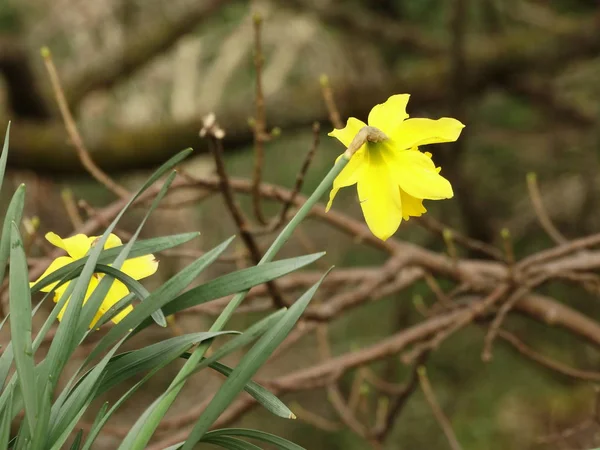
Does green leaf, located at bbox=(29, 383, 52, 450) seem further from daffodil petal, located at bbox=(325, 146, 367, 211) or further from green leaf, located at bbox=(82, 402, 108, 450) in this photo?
daffodil petal, located at bbox=(325, 146, 367, 211)

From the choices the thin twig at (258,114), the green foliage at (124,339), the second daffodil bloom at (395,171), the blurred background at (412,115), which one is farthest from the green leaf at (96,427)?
the blurred background at (412,115)

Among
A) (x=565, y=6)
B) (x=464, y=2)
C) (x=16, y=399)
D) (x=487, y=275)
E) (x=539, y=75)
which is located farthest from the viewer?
(x=565, y=6)

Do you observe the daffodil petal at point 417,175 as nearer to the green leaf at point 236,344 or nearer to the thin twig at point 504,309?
the green leaf at point 236,344

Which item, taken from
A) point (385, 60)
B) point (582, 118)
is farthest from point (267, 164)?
point (582, 118)

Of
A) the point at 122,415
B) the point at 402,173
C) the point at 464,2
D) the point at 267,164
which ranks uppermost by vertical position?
the point at 402,173

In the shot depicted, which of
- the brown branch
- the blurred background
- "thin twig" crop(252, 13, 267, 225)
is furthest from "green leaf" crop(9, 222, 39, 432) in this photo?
the brown branch

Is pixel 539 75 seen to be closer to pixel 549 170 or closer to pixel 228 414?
pixel 549 170
